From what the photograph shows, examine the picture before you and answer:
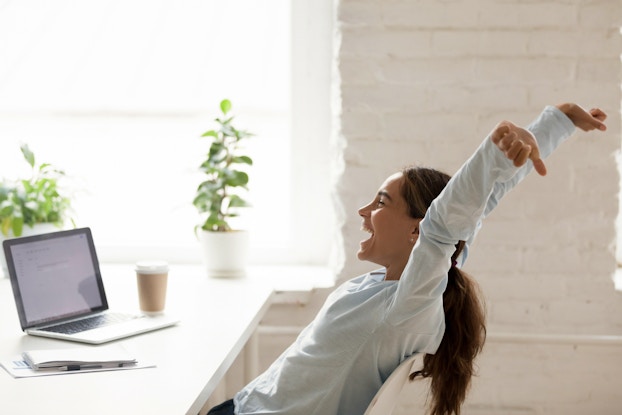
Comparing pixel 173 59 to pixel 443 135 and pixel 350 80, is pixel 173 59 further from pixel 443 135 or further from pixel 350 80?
pixel 443 135

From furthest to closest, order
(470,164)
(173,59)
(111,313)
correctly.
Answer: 1. (173,59)
2. (111,313)
3. (470,164)

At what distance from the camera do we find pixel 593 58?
2461mm

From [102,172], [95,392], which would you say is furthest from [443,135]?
A: [95,392]

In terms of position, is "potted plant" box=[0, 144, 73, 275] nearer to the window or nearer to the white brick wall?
the window

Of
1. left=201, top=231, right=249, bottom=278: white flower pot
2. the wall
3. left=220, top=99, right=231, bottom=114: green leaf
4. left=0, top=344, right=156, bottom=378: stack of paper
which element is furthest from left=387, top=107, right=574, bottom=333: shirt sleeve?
left=220, top=99, right=231, bottom=114: green leaf

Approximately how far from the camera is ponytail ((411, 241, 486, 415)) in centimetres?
161

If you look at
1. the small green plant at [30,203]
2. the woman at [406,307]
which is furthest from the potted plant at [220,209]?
the woman at [406,307]

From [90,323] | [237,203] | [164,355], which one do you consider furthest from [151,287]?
[237,203]

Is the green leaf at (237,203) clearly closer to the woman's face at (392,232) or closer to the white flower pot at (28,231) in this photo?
the white flower pot at (28,231)

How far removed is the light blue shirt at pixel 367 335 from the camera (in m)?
1.39

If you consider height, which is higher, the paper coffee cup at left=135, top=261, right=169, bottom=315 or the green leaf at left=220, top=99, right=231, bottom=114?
the green leaf at left=220, top=99, right=231, bottom=114

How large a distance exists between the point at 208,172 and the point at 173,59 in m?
0.53

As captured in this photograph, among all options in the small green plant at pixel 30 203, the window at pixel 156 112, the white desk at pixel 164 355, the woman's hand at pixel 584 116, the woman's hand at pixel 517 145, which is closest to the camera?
the woman's hand at pixel 517 145

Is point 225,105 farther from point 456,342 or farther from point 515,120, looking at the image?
point 456,342
